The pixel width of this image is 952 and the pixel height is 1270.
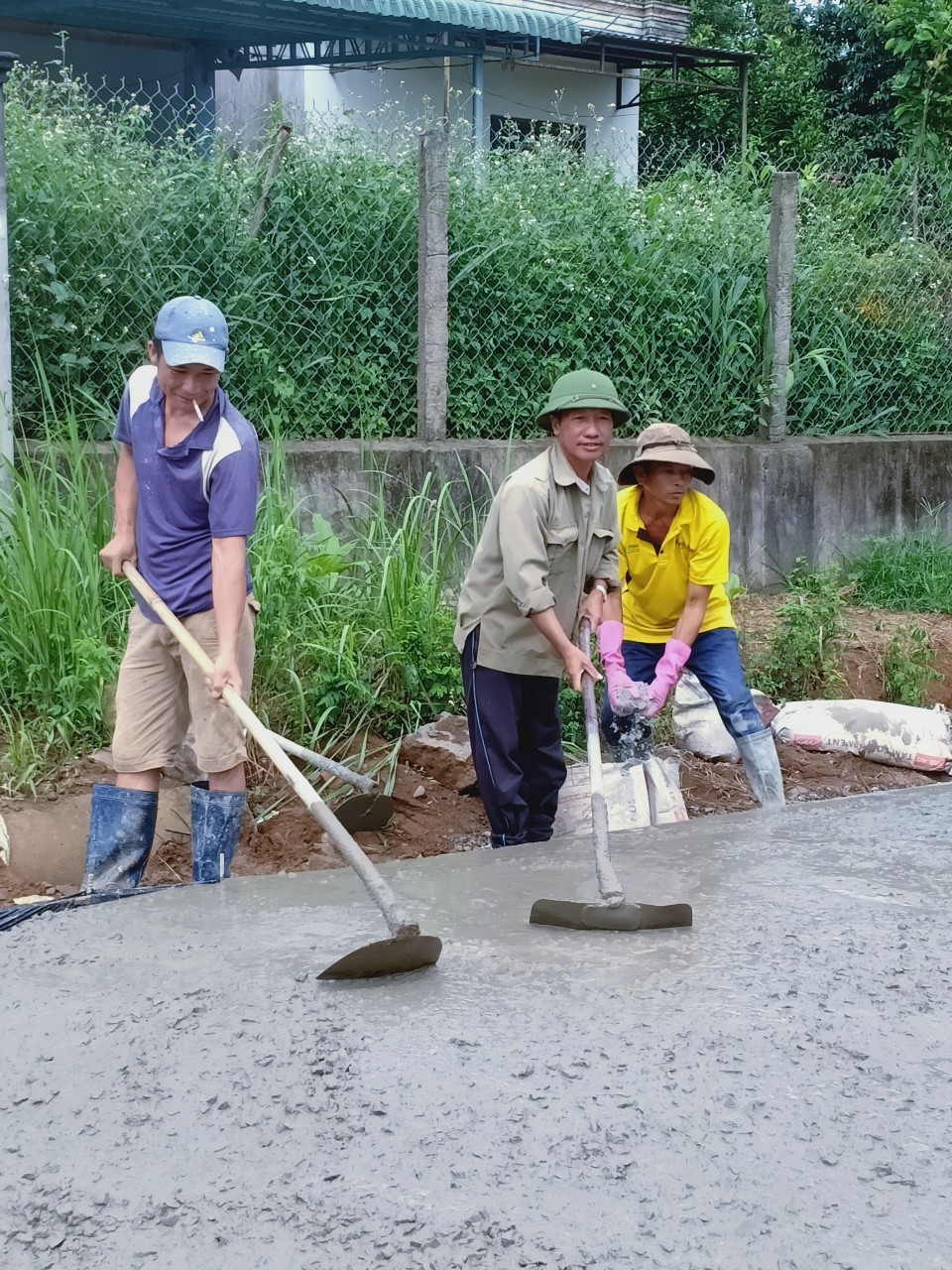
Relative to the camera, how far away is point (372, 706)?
486 cm

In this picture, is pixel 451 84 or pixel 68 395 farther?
pixel 451 84

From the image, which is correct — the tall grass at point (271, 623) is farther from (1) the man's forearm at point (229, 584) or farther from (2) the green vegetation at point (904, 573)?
(2) the green vegetation at point (904, 573)

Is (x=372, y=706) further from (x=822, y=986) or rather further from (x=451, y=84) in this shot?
(x=451, y=84)

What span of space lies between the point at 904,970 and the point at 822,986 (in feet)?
0.59

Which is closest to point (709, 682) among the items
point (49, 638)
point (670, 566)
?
point (670, 566)

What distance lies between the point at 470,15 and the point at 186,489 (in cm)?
790

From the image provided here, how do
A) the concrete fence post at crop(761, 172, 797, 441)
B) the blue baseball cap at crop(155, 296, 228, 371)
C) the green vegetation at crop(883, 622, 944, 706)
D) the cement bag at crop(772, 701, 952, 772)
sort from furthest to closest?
the concrete fence post at crop(761, 172, 797, 441) → the green vegetation at crop(883, 622, 944, 706) → the cement bag at crop(772, 701, 952, 772) → the blue baseball cap at crop(155, 296, 228, 371)

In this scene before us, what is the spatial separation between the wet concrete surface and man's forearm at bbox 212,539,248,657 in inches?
33.6

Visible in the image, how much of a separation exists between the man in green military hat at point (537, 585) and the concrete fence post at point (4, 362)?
5.83 feet

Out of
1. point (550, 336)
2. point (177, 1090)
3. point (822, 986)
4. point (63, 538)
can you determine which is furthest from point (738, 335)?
point (177, 1090)

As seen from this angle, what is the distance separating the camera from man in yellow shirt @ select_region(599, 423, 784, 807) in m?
4.18

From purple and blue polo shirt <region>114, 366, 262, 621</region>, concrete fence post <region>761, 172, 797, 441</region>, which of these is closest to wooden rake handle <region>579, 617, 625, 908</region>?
purple and blue polo shirt <region>114, 366, 262, 621</region>

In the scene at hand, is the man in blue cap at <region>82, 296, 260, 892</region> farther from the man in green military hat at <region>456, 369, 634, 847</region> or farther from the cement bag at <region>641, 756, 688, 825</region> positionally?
the cement bag at <region>641, 756, 688, 825</region>

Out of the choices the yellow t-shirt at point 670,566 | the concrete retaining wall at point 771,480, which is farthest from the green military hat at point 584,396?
the concrete retaining wall at point 771,480
